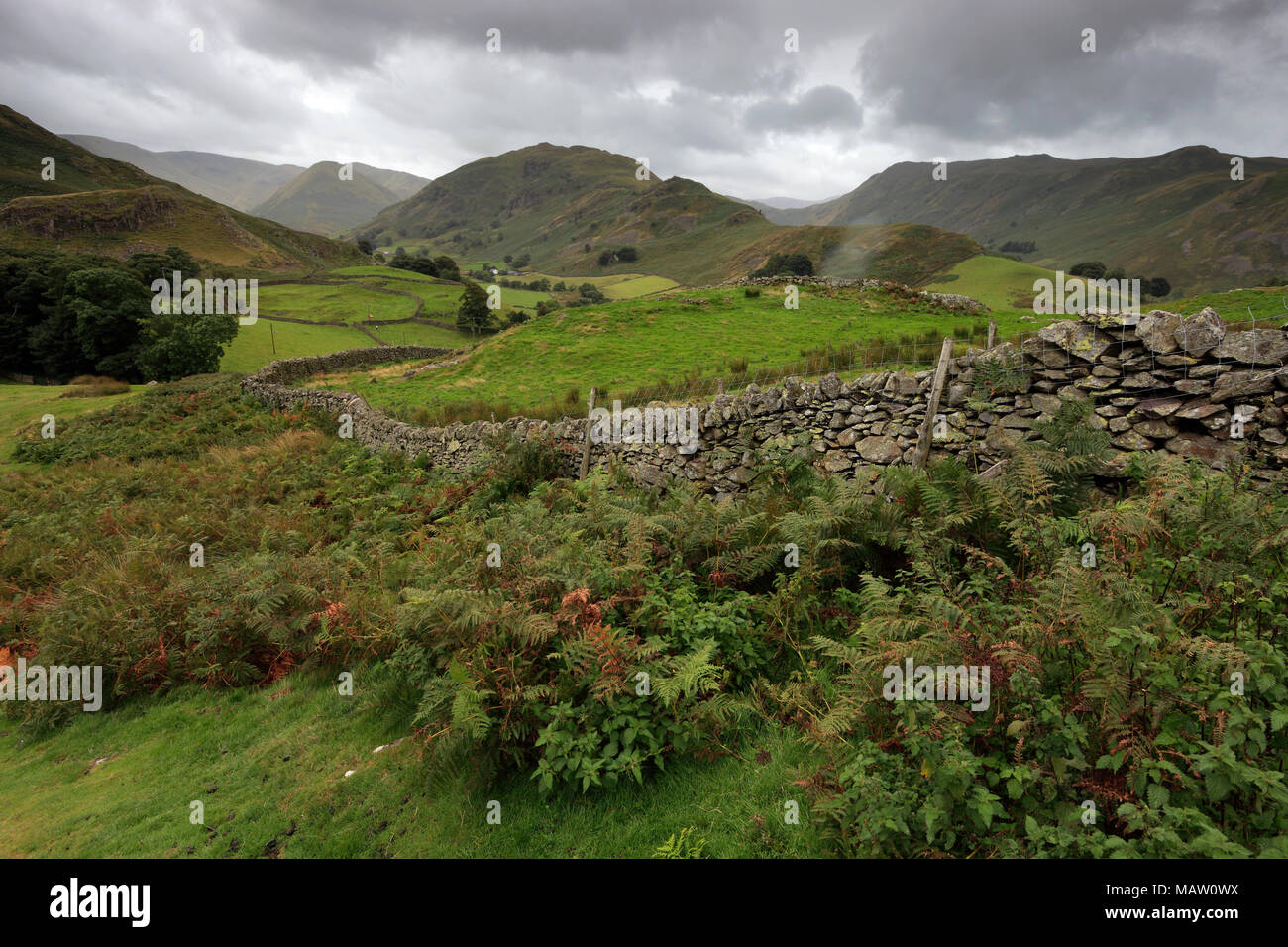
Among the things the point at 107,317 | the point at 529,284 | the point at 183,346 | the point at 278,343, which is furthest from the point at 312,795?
the point at 529,284

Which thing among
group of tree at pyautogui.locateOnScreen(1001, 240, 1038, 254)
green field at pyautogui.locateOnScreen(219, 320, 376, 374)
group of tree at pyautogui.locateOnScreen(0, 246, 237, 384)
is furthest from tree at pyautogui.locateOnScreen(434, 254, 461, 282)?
group of tree at pyautogui.locateOnScreen(1001, 240, 1038, 254)

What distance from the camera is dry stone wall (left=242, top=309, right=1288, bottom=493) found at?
561cm

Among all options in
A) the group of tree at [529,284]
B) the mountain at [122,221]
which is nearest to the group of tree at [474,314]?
the group of tree at [529,284]

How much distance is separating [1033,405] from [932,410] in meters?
1.18

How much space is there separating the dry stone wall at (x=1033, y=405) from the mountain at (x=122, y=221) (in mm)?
107971

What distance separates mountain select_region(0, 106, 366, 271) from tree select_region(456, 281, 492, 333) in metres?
60.3

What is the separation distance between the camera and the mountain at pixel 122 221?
87.7 m

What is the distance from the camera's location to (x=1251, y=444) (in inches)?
217

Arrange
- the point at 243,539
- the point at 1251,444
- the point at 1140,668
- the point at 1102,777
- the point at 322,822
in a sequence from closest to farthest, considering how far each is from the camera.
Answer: the point at 1102,777 → the point at 1140,668 → the point at 322,822 → the point at 1251,444 → the point at 243,539

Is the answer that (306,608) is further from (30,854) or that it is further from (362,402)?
(362,402)

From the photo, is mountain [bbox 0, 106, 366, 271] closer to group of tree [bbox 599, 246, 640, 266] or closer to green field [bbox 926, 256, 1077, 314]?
group of tree [bbox 599, 246, 640, 266]

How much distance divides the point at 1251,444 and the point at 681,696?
21.2 ft
